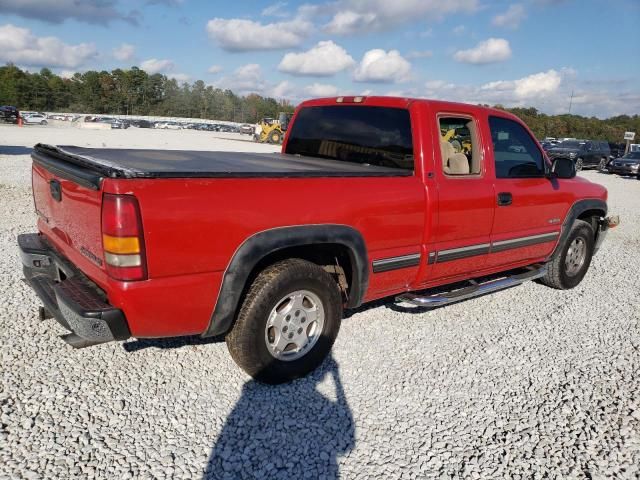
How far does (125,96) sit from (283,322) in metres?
113

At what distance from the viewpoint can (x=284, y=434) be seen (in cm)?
273

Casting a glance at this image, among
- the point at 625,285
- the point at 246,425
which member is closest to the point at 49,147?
the point at 246,425

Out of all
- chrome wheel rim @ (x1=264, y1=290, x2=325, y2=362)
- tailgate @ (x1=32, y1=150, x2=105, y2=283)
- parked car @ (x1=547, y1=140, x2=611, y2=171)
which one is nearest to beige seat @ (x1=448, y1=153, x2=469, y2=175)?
chrome wheel rim @ (x1=264, y1=290, x2=325, y2=362)

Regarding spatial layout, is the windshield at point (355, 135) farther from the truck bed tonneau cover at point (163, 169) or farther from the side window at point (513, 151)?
the side window at point (513, 151)

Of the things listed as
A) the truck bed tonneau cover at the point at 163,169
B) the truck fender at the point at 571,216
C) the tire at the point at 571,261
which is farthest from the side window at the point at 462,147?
the tire at the point at 571,261

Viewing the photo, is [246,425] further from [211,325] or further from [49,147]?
[49,147]

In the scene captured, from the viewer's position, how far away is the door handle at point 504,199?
13.6 feet

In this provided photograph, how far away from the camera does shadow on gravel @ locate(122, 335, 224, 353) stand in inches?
141

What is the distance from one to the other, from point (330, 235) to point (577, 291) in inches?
156

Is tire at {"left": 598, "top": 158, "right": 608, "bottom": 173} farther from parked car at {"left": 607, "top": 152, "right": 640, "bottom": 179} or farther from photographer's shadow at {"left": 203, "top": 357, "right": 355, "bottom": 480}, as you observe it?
photographer's shadow at {"left": 203, "top": 357, "right": 355, "bottom": 480}

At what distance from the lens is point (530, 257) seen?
486cm

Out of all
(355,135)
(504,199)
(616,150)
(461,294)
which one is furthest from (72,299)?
(616,150)

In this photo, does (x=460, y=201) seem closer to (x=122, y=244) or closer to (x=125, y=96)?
(x=122, y=244)

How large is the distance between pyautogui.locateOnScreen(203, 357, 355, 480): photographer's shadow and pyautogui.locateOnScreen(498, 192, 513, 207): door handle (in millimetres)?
2133
